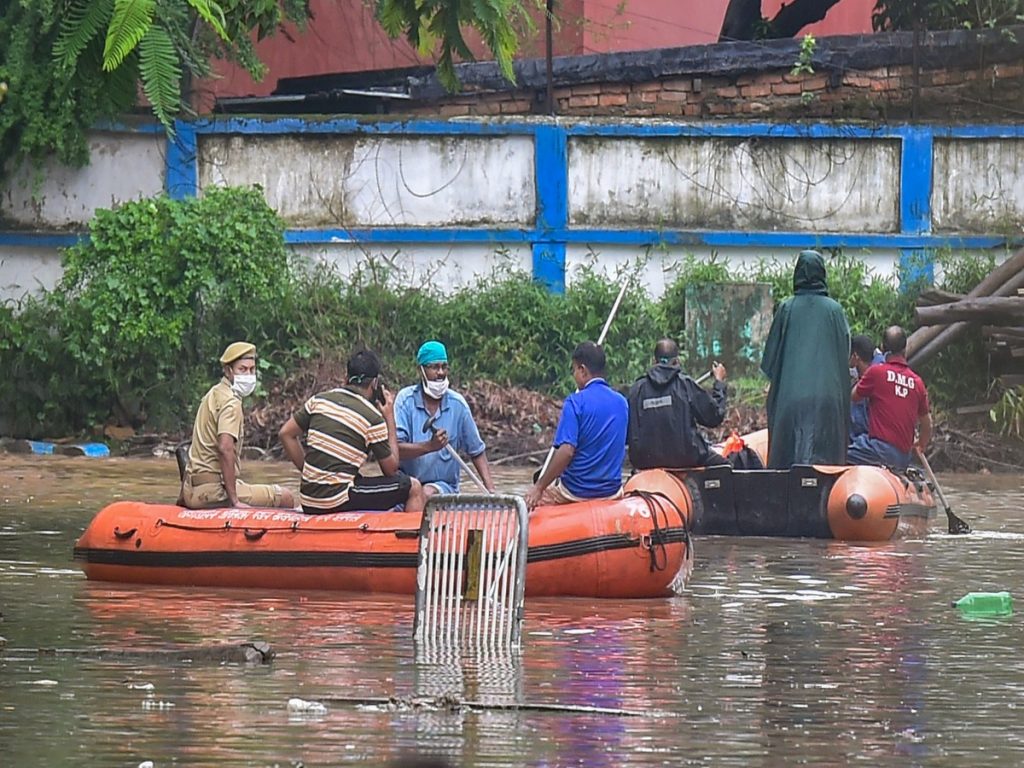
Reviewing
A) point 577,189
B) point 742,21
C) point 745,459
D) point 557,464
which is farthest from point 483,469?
point 742,21

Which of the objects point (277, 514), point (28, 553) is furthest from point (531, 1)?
point (28, 553)

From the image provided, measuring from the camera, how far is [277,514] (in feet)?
40.1

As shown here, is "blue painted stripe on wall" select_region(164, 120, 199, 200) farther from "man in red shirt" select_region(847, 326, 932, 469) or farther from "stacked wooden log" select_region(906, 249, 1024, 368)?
"man in red shirt" select_region(847, 326, 932, 469)

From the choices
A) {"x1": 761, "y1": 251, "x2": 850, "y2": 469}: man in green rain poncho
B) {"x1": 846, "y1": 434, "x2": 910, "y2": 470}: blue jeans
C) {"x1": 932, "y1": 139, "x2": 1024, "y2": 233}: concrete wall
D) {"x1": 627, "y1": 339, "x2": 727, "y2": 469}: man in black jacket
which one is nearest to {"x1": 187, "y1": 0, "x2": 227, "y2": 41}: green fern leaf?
{"x1": 627, "y1": 339, "x2": 727, "y2": 469}: man in black jacket

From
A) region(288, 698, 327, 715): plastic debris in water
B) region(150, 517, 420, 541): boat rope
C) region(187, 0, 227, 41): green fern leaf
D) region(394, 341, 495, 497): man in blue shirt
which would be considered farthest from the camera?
region(394, 341, 495, 497): man in blue shirt

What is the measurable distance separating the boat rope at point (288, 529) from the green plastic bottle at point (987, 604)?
10.4 ft

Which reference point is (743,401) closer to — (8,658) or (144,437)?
(144,437)

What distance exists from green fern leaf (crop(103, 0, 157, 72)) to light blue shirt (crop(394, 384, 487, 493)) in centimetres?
589

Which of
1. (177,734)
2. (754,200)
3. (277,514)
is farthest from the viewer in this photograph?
(754,200)

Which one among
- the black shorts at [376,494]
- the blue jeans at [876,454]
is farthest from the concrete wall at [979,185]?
the black shorts at [376,494]

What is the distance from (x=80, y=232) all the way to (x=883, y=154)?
892 centimetres

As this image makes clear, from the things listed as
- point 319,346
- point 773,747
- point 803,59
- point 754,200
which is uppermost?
point 803,59

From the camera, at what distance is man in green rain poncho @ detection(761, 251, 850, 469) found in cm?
1547

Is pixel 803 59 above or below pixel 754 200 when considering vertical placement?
above
